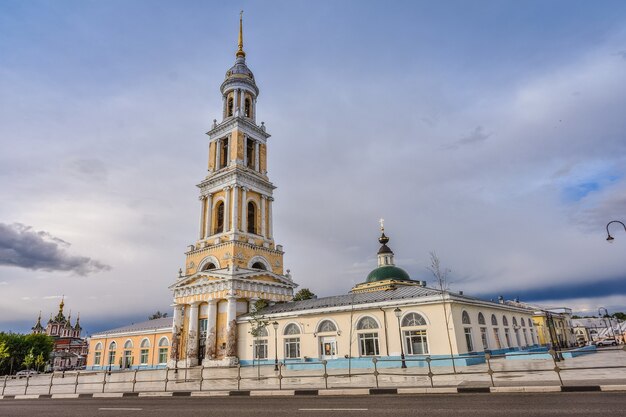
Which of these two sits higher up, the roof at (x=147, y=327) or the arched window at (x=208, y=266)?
the arched window at (x=208, y=266)

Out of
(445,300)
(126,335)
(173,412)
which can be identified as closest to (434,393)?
(173,412)

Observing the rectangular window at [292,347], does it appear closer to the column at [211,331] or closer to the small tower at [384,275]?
the column at [211,331]

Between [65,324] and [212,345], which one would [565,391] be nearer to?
[212,345]

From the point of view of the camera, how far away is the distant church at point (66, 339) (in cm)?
9119

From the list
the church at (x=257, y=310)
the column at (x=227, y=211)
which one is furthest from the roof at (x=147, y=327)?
the column at (x=227, y=211)

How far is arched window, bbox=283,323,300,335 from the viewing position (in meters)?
33.8

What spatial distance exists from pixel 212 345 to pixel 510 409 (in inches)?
1313

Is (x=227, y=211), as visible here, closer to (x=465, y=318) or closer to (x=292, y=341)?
(x=292, y=341)

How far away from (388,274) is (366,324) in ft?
83.4

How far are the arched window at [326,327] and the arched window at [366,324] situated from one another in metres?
2.30

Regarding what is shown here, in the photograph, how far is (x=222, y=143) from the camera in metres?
49.8

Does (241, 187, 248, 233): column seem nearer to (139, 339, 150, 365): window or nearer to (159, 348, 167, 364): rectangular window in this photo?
(159, 348, 167, 364): rectangular window

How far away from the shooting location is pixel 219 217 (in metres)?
46.5

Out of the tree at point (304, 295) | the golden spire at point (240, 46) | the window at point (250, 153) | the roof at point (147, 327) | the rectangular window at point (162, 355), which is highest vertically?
the golden spire at point (240, 46)
